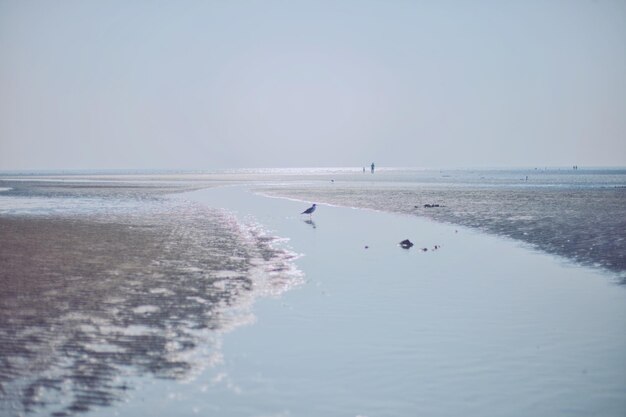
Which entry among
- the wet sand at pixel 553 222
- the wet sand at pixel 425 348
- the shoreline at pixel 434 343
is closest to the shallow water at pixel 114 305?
the wet sand at pixel 425 348

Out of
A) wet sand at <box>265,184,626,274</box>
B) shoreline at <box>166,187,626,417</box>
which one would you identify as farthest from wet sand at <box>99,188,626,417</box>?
wet sand at <box>265,184,626,274</box>

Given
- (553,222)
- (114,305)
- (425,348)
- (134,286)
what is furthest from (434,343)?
(553,222)

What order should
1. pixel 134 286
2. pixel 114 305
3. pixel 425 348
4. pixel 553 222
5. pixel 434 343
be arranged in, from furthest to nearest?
pixel 553 222, pixel 134 286, pixel 114 305, pixel 434 343, pixel 425 348

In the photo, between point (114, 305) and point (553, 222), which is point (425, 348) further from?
point (553, 222)

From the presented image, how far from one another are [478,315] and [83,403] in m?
8.39

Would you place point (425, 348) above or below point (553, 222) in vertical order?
below

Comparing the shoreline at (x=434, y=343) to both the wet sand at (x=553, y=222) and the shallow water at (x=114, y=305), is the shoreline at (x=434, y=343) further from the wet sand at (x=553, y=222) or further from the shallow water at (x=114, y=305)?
the wet sand at (x=553, y=222)

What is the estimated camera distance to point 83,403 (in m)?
7.66

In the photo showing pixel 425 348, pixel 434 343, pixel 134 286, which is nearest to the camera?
pixel 425 348

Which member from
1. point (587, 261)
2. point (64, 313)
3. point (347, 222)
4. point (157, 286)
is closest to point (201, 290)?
point (157, 286)

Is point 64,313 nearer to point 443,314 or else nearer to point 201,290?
point 201,290

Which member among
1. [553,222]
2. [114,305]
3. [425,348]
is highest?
[553,222]

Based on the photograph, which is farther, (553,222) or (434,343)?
(553,222)

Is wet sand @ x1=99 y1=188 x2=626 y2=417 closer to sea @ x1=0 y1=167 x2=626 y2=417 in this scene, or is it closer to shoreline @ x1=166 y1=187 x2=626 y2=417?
shoreline @ x1=166 y1=187 x2=626 y2=417
